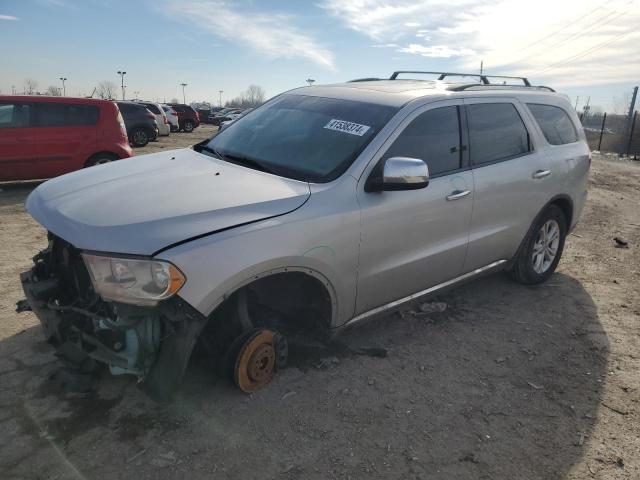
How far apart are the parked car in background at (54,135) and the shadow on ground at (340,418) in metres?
6.34

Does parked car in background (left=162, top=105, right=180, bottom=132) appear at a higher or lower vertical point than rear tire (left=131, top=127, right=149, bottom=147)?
higher

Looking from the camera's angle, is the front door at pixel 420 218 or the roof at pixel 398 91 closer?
the front door at pixel 420 218

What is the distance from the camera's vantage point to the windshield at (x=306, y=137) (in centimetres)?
309

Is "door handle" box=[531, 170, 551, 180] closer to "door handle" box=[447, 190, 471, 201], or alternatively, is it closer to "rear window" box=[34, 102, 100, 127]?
"door handle" box=[447, 190, 471, 201]

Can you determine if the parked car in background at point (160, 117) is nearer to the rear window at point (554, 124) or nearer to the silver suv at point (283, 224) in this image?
the silver suv at point (283, 224)

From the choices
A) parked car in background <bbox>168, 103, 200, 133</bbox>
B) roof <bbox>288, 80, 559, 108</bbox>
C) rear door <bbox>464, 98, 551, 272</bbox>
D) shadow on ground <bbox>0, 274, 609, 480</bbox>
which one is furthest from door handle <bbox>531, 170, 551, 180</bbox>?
parked car in background <bbox>168, 103, 200, 133</bbox>

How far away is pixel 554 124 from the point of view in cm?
476

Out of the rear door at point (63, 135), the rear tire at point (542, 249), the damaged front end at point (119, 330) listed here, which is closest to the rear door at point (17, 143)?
the rear door at point (63, 135)

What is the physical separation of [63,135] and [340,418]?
323 inches

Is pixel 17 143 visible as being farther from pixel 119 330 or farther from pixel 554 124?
pixel 554 124

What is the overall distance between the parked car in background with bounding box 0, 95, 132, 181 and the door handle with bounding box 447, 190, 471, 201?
A: 7416mm

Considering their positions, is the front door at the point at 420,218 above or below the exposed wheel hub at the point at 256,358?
above

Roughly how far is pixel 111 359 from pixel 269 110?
2253 millimetres

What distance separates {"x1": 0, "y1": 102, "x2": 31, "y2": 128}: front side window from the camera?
8.55 m
